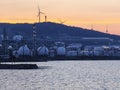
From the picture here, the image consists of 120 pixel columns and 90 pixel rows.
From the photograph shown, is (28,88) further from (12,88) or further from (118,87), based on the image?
(118,87)

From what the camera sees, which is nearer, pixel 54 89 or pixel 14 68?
pixel 54 89

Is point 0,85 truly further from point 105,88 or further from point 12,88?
point 105,88

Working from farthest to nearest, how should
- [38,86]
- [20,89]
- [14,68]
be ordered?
[14,68]
[38,86]
[20,89]

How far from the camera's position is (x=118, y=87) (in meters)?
74.1

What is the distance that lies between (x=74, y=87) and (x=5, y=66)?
61.1 m

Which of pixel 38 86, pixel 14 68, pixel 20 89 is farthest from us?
pixel 14 68

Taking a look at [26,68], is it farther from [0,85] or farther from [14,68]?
[0,85]

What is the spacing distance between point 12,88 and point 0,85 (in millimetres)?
5167

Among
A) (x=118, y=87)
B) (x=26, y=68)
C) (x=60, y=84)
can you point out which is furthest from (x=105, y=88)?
(x=26, y=68)

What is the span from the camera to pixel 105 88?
72938 millimetres

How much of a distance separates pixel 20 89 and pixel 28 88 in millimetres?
1579

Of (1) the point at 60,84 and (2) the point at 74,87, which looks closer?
(2) the point at 74,87

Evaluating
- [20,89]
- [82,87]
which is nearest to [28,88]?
[20,89]

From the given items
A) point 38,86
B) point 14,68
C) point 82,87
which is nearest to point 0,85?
point 38,86
